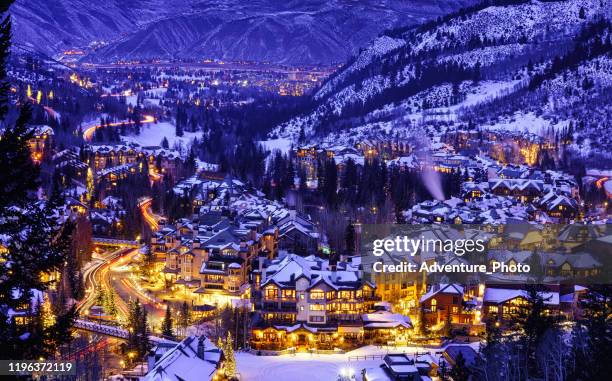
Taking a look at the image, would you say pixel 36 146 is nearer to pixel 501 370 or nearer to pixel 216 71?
pixel 501 370

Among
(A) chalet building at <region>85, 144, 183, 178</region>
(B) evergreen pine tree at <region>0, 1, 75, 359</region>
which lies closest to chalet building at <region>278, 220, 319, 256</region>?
(A) chalet building at <region>85, 144, 183, 178</region>

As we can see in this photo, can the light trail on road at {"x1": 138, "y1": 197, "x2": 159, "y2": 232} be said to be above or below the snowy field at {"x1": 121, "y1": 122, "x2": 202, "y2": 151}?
below

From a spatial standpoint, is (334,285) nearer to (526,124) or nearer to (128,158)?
(128,158)

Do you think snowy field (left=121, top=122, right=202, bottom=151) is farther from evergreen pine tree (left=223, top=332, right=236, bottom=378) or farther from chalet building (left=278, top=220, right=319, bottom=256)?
evergreen pine tree (left=223, top=332, right=236, bottom=378)

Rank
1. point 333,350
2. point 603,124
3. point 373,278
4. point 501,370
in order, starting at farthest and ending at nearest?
point 603,124
point 373,278
point 333,350
point 501,370

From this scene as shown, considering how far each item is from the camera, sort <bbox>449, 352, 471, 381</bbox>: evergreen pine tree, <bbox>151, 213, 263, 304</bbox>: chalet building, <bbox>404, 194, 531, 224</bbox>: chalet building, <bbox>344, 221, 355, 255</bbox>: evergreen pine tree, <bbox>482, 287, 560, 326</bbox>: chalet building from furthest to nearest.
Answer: <bbox>404, 194, 531, 224</bbox>: chalet building < <bbox>344, 221, 355, 255</bbox>: evergreen pine tree < <bbox>151, 213, 263, 304</bbox>: chalet building < <bbox>482, 287, 560, 326</bbox>: chalet building < <bbox>449, 352, 471, 381</bbox>: evergreen pine tree

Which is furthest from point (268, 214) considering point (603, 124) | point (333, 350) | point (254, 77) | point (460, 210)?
point (254, 77)
